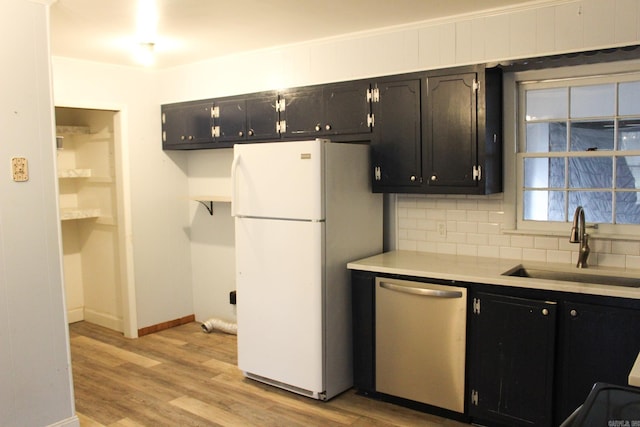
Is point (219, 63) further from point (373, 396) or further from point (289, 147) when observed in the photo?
point (373, 396)

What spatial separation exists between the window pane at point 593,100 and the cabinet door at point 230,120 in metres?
2.47

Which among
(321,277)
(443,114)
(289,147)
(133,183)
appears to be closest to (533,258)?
(443,114)

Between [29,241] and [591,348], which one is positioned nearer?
[591,348]

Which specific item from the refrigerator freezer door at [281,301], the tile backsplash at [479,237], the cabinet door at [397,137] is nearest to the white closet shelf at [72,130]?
the refrigerator freezer door at [281,301]

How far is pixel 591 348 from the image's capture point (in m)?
2.77

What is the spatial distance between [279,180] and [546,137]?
1.75 m

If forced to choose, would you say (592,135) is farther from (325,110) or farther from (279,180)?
(279,180)

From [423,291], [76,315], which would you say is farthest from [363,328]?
[76,315]

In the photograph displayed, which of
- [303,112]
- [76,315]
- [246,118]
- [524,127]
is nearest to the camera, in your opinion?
[524,127]

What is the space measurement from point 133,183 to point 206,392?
2151mm

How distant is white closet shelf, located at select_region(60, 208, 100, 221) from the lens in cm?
509

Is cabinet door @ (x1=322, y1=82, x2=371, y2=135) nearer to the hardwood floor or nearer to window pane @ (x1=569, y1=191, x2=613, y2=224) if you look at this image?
window pane @ (x1=569, y1=191, x2=613, y2=224)

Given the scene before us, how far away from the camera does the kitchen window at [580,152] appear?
3234mm

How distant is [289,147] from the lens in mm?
3512
